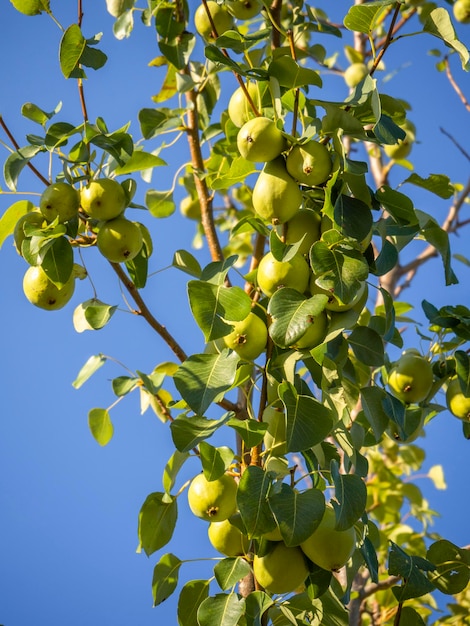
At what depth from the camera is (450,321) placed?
1.37 meters

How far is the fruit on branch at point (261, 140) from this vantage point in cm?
104

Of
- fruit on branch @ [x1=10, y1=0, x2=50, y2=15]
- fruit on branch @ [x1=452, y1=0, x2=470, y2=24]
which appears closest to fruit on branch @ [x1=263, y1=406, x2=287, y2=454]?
fruit on branch @ [x1=10, y1=0, x2=50, y2=15]

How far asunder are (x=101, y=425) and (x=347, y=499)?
2.37ft

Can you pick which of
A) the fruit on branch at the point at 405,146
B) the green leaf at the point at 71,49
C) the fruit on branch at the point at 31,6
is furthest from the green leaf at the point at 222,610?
the fruit on branch at the point at 405,146

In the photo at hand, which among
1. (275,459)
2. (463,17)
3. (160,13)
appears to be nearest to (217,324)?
(275,459)

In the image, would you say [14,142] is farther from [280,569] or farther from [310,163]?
[280,569]

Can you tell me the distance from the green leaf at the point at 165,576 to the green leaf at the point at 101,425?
37 cm

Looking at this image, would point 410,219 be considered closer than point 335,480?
No

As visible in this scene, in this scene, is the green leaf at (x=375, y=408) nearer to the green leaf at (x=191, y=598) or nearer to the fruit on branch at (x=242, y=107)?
the green leaf at (x=191, y=598)

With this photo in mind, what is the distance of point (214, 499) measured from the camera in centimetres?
106

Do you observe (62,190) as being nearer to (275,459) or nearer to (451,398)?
(275,459)

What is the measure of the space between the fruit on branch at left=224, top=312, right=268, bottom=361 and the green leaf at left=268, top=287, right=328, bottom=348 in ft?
0.32

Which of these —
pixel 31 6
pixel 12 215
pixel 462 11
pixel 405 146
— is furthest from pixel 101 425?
pixel 462 11

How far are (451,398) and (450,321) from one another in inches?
5.5
